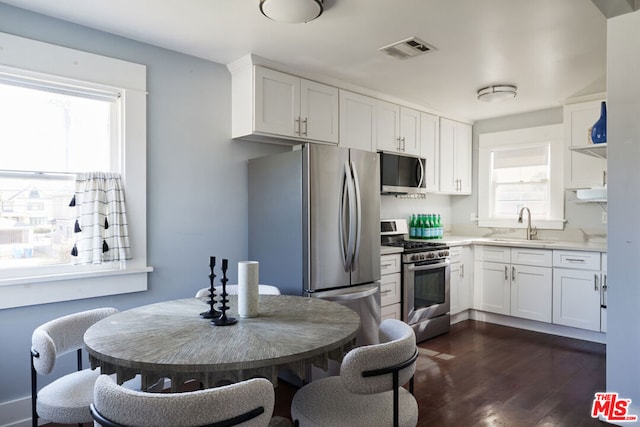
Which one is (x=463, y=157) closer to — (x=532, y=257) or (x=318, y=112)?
(x=532, y=257)

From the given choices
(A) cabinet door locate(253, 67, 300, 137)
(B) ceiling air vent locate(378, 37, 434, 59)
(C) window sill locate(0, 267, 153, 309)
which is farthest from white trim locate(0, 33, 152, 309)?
(B) ceiling air vent locate(378, 37, 434, 59)

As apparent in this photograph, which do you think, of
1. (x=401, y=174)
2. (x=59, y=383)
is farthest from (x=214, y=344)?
(x=401, y=174)

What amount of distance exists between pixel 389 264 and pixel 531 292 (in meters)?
1.72

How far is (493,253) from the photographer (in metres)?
4.48

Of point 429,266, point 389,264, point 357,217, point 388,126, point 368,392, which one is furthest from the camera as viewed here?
point 388,126

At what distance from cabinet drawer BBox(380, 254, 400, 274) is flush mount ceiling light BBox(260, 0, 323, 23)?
2.04m

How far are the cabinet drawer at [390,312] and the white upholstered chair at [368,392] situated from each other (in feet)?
6.05

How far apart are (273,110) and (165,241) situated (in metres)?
1.27

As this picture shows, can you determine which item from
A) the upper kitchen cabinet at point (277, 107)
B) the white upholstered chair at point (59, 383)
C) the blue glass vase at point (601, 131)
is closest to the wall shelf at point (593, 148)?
the blue glass vase at point (601, 131)

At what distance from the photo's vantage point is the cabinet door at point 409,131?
14.0 ft

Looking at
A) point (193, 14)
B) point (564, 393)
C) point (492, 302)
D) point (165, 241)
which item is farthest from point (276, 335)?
point (492, 302)

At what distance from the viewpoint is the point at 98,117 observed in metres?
2.64

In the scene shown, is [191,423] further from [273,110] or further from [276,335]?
[273,110]

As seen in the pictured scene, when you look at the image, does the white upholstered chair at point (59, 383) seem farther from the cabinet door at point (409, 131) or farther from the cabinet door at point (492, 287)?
the cabinet door at point (492, 287)
